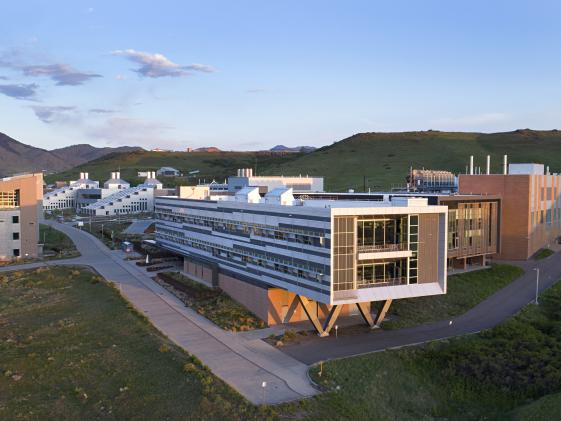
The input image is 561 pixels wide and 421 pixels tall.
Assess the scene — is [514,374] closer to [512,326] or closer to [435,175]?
[512,326]

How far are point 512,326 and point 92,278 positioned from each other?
38464 millimetres

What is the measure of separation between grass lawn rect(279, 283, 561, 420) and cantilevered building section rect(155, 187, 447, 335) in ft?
15.1

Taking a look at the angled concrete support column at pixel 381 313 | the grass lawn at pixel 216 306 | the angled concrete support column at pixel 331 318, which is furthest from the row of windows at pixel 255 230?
the angled concrete support column at pixel 381 313

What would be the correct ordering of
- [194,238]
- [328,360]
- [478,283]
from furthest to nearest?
[194,238] < [478,283] < [328,360]

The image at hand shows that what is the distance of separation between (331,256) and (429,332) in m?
10.1

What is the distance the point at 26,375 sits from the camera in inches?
1150

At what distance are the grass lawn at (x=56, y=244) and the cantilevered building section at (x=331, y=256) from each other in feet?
115

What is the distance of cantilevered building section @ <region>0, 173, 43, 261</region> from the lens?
67062mm

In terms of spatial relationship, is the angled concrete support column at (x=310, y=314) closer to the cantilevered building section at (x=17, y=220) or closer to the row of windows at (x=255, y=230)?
the row of windows at (x=255, y=230)

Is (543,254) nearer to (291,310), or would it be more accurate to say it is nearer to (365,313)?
(365,313)

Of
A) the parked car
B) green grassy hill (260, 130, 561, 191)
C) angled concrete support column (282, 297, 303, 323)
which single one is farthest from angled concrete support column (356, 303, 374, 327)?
green grassy hill (260, 130, 561, 191)

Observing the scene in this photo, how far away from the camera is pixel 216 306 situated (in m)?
43.1

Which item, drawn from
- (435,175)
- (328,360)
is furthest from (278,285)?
(435,175)

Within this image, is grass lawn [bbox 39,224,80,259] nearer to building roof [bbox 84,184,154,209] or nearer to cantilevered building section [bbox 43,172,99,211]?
building roof [bbox 84,184,154,209]
